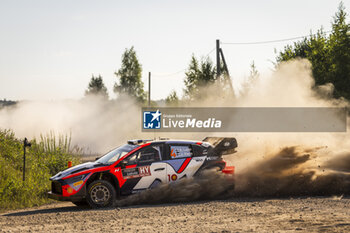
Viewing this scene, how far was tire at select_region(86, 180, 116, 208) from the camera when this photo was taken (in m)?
10.8

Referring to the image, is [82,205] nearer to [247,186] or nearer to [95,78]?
[247,186]

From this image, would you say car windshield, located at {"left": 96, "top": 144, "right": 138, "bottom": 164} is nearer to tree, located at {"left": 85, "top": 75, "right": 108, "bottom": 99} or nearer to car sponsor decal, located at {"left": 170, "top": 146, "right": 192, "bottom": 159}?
car sponsor decal, located at {"left": 170, "top": 146, "right": 192, "bottom": 159}

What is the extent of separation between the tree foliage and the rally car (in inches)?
677

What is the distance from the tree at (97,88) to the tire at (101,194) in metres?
52.3

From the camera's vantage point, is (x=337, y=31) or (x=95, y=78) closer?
(x=337, y=31)

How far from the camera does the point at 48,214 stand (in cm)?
1025

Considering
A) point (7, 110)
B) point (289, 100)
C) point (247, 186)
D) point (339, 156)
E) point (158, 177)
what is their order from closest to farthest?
point (158, 177) → point (247, 186) → point (339, 156) → point (289, 100) → point (7, 110)

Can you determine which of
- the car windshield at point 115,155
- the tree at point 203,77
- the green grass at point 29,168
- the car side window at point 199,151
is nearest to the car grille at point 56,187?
the car windshield at point 115,155

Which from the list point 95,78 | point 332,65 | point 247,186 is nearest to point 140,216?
point 247,186

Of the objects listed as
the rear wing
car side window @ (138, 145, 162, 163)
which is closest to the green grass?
car side window @ (138, 145, 162, 163)

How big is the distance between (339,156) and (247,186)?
3429 millimetres

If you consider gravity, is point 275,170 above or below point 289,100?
below

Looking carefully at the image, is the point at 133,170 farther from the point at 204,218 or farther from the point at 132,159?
the point at 204,218

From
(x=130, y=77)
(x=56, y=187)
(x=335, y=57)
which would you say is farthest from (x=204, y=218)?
(x=130, y=77)
